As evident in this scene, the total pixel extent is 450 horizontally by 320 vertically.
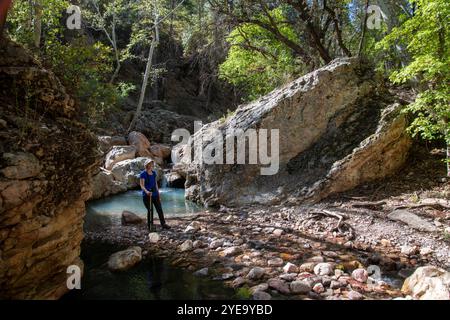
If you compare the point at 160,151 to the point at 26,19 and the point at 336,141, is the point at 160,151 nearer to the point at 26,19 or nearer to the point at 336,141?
the point at 26,19

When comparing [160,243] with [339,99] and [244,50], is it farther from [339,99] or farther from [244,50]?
[244,50]

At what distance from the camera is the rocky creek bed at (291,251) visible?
4.78 meters

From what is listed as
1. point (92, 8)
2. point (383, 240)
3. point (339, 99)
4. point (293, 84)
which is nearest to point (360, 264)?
point (383, 240)

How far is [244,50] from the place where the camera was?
56.7ft

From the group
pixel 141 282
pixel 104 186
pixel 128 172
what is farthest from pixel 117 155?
pixel 141 282

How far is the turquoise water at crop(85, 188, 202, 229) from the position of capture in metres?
9.30

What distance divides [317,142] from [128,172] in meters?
7.89

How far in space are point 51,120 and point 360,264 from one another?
5.15 meters

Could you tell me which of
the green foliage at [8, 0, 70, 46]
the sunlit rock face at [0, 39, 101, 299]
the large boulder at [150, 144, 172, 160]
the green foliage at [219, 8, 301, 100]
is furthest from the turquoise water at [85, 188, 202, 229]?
the green foliage at [219, 8, 301, 100]

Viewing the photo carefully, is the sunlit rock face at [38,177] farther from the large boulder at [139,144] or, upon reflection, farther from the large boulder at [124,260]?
the large boulder at [139,144]

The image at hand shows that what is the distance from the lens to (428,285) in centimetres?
416

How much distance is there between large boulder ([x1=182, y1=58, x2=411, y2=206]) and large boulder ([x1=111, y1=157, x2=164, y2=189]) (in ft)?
13.3

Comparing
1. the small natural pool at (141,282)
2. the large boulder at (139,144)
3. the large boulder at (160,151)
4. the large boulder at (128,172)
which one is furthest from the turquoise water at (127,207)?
the large boulder at (160,151)

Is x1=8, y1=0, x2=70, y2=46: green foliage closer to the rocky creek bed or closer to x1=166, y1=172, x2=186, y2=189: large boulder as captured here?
the rocky creek bed
